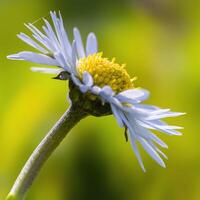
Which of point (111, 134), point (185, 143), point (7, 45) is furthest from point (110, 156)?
point (7, 45)

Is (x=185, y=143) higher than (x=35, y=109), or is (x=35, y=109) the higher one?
(x=35, y=109)

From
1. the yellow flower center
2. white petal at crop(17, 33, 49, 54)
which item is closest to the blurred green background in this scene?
the yellow flower center

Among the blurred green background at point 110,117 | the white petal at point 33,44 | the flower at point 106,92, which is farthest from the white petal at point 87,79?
the blurred green background at point 110,117

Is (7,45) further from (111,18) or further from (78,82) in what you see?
(78,82)

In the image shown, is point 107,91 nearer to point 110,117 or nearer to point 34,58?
point 34,58

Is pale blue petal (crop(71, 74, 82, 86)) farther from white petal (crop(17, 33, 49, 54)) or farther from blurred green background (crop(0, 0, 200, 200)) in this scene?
blurred green background (crop(0, 0, 200, 200))

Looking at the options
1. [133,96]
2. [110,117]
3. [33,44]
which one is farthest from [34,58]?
[110,117]

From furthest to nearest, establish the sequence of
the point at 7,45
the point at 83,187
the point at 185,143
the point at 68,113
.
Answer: the point at 7,45 < the point at 185,143 < the point at 83,187 < the point at 68,113

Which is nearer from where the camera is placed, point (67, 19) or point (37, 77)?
point (37, 77)
